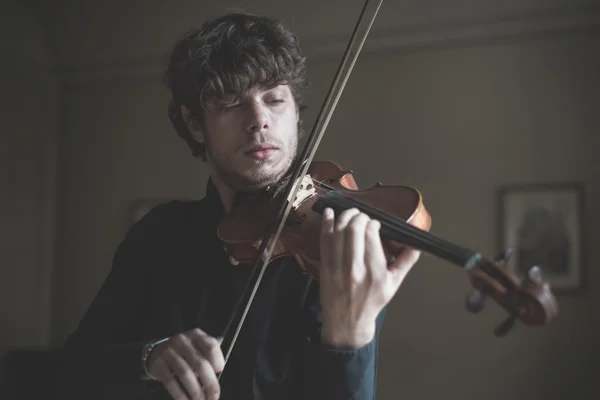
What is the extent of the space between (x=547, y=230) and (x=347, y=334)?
1944mm

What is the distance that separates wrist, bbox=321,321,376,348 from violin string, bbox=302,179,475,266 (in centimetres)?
15

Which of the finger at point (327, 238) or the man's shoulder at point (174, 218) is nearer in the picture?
the finger at point (327, 238)

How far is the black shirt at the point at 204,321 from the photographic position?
3.03 feet

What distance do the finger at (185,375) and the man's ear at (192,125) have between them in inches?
23.8

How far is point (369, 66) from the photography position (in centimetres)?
297

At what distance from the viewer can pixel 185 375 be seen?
0.86m

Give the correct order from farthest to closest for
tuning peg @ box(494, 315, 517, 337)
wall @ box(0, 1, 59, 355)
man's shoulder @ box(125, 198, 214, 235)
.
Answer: wall @ box(0, 1, 59, 355)
man's shoulder @ box(125, 198, 214, 235)
tuning peg @ box(494, 315, 517, 337)

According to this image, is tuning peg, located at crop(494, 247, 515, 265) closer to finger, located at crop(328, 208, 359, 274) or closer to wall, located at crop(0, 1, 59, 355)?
finger, located at crop(328, 208, 359, 274)

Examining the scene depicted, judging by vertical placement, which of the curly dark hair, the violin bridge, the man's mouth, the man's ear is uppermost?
the curly dark hair

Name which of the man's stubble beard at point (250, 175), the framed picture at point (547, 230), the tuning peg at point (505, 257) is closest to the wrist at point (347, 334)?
the tuning peg at point (505, 257)

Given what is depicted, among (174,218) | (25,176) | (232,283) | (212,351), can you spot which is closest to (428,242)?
(212,351)

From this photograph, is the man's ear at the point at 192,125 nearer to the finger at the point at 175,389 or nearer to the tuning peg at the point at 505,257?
the finger at the point at 175,389

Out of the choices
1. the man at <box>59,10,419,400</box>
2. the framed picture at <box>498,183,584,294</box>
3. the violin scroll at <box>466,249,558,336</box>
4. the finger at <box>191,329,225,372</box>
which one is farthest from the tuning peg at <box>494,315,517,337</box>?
the framed picture at <box>498,183,584,294</box>

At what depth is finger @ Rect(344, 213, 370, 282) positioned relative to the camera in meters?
0.84
